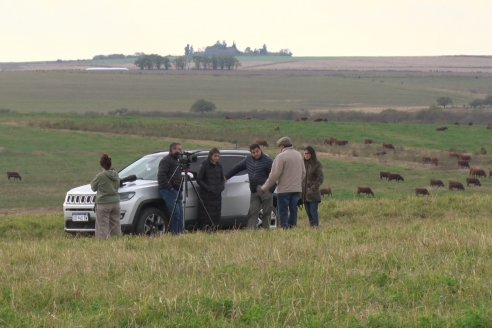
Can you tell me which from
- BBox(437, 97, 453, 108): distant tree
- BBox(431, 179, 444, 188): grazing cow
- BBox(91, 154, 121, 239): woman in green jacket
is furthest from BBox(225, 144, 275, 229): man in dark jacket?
BBox(437, 97, 453, 108): distant tree

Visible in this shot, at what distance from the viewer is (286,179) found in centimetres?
1731

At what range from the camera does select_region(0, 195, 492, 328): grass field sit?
8.63m

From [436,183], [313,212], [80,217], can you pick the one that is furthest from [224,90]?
[80,217]

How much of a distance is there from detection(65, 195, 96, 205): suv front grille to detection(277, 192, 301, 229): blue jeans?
9.98 ft

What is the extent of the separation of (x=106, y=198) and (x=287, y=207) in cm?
313

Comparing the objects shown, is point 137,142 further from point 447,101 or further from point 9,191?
point 447,101

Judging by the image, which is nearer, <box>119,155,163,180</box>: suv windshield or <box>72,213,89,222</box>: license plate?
<box>72,213,89,222</box>: license plate

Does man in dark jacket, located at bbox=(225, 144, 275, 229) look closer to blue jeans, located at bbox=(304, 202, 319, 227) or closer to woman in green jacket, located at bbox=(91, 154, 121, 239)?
blue jeans, located at bbox=(304, 202, 319, 227)

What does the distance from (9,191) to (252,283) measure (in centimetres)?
2672

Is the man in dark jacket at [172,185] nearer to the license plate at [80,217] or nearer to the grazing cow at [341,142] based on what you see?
the license plate at [80,217]

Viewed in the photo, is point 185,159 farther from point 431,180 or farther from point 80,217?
point 431,180

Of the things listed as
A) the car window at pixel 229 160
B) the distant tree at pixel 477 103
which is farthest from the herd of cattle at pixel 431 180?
the distant tree at pixel 477 103

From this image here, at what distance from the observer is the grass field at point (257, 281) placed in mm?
8633

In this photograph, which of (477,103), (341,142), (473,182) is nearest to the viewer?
(473,182)
